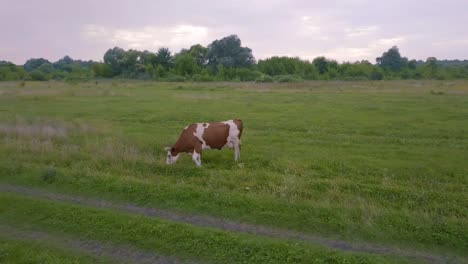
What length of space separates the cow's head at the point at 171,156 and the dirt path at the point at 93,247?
5494mm

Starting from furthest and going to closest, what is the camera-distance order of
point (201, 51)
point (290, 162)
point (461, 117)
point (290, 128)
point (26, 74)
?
point (201, 51) → point (26, 74) → point (461, 117) → point (290, 128) → point (290, 162)

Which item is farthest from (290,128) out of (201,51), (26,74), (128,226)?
(26,74)

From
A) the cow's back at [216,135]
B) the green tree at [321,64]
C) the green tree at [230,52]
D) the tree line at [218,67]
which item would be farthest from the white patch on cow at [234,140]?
the green tree at [321,64]

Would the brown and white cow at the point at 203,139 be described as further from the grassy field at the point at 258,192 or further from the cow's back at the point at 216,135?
the grassy field at the point at 258,192

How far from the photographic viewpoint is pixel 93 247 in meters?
6.90

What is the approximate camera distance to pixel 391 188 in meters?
9.78

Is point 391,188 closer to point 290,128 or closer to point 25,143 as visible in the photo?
point 290,128

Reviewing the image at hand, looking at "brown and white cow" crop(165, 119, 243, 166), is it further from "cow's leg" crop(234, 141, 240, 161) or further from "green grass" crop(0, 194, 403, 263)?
"green grass" crop(0, 194, 403, 263)

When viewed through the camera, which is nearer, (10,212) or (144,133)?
(10,212)

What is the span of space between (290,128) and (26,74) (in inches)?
3811

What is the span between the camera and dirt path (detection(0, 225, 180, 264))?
646 centimetres

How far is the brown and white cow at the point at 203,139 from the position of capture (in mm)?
12828

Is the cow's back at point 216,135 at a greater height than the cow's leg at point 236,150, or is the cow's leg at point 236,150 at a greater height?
the cow's back at point 216,135

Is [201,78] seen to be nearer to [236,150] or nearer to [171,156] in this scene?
[236,150]
